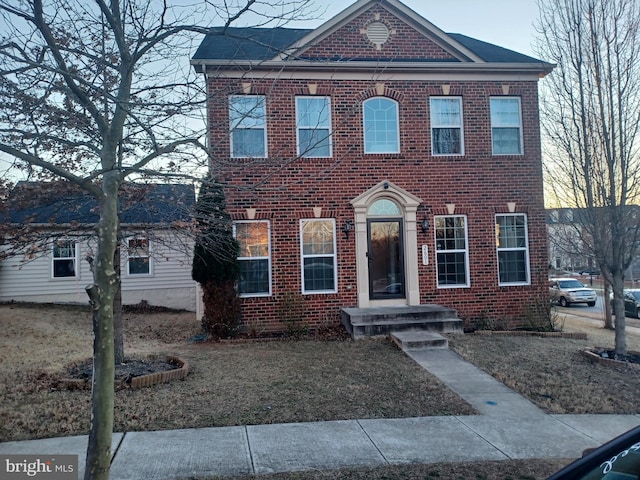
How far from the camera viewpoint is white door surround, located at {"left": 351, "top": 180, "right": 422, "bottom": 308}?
1150 cm

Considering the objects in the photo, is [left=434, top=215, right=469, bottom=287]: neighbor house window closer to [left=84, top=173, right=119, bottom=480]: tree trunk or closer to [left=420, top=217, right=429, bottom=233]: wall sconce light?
[left=420, top=217, right=429, bottom=233]: wall sconce light

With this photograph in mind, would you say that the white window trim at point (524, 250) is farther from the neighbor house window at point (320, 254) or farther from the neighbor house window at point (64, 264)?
the neighbor house window at point (64, 264)

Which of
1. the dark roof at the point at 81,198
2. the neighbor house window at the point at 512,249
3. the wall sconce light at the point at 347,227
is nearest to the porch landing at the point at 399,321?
the wall sconce light at the point at 347,227

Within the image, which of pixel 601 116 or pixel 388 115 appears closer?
pixel 601 116

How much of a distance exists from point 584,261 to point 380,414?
19.3 ft

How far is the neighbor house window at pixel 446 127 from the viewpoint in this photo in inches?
474

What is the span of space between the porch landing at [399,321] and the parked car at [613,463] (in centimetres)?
794

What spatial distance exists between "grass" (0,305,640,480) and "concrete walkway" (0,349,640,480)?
0.21 meters

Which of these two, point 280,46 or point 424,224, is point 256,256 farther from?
point 280,46

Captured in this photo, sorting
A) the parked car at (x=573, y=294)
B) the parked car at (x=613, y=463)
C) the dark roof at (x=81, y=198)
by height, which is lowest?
the parked car at (x=573, y=294)

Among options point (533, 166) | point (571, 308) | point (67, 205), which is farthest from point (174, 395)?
point (571, 308)

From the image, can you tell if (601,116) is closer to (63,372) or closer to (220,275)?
(220,275)

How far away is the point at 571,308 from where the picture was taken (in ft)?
83.2

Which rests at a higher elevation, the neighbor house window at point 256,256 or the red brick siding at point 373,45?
the red brick siding at point 373,45
